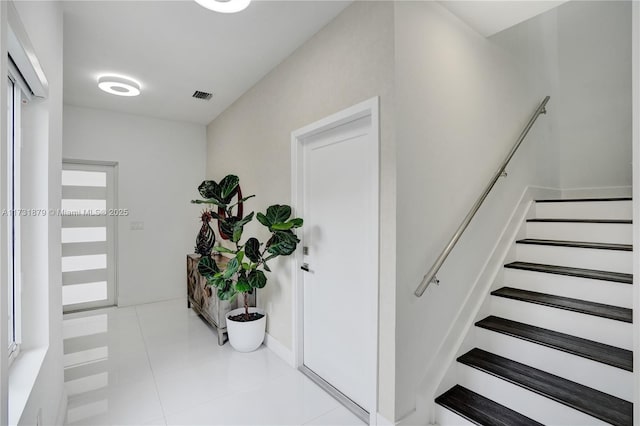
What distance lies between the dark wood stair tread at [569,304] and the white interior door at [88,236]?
4819 millimetres

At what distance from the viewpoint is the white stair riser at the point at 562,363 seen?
1663mm

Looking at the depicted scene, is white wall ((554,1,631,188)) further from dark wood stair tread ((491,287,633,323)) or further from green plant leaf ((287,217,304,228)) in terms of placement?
green plant leaf ((287,217,304,228))

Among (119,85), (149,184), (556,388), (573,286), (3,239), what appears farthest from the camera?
(149,184)

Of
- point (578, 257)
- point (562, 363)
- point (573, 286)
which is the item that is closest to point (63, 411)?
point (562, 363)

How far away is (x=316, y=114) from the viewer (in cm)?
243

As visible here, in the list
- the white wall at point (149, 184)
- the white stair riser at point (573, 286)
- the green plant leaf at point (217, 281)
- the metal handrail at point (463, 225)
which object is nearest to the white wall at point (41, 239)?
the green plant leaf at point (217, 281)

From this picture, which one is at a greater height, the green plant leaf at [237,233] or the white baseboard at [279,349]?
the green plant leaf at [237,233]

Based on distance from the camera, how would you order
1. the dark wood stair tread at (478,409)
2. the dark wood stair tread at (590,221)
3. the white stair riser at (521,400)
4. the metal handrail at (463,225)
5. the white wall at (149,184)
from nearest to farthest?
the white stair riser at (521,400), the dark wood stair tread at (478,409), the metal handrail at (463,225), the dark wood stair tread at (590,221), the white wall at (149,184)

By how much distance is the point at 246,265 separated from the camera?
9.36ft

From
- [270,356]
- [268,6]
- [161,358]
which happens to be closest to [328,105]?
[268,6]

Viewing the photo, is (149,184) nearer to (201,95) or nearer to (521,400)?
(201,95)

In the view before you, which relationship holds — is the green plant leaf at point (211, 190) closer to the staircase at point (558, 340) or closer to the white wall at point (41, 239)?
the white wall at point (41, 239)

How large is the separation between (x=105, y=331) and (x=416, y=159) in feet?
12.7

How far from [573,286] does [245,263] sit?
2.56 m
